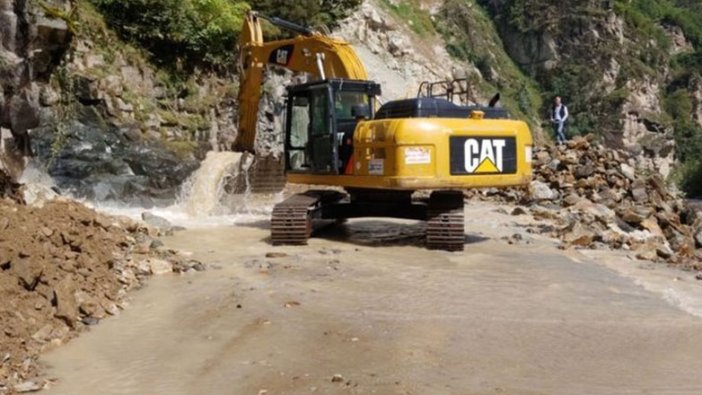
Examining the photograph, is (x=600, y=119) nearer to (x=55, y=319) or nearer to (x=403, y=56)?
(x=403, y=56)

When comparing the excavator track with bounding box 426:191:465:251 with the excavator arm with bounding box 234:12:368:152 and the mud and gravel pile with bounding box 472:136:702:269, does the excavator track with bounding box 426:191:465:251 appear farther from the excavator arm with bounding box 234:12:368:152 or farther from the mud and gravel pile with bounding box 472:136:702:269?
the excavator arm with bounding box 234:12:368:152

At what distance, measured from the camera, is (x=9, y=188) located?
8.71 m

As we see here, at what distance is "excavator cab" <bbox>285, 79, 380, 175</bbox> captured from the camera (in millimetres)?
10891

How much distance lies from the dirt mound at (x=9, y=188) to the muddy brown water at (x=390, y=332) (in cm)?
210

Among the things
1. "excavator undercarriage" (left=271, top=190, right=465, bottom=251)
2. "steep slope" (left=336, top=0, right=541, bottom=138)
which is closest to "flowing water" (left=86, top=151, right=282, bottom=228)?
"excavator undercarriage" (left=271, top=190, right=465, bottom=251)

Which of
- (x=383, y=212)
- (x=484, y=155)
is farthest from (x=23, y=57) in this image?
(x=484, y=155)

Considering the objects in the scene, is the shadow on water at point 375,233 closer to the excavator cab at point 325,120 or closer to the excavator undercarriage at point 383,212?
the excavator undercarriage at point 383,212

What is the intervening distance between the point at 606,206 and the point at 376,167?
273 inches

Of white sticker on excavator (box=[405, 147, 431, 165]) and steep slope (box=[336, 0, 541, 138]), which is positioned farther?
steep slope (box=[336, 0, 541, 138])

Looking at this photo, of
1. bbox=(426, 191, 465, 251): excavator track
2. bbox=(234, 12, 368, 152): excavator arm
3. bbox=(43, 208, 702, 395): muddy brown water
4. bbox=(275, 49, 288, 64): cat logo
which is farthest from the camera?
bbox=(275, 49, 288, 64): cat logo

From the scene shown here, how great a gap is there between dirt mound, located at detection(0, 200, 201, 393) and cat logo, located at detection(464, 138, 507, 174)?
3.81 metres

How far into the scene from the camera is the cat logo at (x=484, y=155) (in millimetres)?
10102

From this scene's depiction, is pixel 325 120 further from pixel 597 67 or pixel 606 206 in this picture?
pixel 597 67

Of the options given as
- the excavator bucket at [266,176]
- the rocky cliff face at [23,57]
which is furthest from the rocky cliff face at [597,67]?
the rocky cliff face at [23,57]
